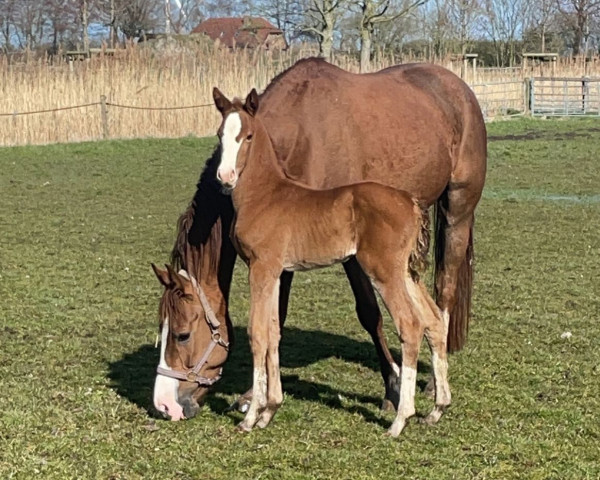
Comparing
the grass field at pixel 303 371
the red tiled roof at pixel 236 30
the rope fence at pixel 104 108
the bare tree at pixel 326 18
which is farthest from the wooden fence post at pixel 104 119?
the red tiled roof at pixel 236 30

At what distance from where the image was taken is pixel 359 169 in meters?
5.04

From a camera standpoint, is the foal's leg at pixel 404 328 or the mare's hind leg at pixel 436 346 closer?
the foal's leg at pixel 404 328

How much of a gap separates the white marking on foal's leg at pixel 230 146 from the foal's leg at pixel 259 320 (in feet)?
1.76

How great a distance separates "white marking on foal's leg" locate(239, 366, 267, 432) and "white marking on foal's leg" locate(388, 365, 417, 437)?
2.24 feet

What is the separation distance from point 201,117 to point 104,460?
1820cm

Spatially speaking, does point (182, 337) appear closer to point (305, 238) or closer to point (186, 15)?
point (305, 238)

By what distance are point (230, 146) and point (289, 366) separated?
221 cm

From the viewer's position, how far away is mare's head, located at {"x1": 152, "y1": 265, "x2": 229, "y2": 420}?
4434mm

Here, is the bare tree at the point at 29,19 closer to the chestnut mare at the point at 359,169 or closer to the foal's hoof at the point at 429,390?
the chestnut mare at the point at 359,169

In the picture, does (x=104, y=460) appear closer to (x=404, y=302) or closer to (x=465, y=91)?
(x=404, y=302)

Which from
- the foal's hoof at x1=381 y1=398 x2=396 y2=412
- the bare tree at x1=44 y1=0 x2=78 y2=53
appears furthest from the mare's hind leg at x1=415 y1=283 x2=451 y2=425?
the bare tree at x1=44 y1=0 x2=78 y2=53

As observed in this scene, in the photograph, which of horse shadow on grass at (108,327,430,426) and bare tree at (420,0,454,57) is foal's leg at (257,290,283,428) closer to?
horse shadow on grass at (108,327,430,426)

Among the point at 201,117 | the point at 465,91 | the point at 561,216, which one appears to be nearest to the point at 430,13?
the point at 201,117

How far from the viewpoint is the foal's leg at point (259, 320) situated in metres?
4.24
